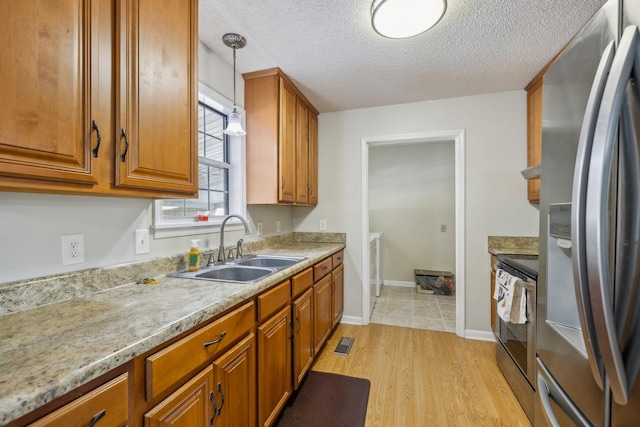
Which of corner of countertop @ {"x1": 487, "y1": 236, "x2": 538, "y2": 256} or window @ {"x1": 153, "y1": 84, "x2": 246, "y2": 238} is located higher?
window @ {"x1": 153, "y1": 84, "x2": 246, "y2": 238}

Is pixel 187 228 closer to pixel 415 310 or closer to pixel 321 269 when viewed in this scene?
pixel 321 269

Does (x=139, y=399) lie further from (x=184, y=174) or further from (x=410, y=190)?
(x=410, y=190)

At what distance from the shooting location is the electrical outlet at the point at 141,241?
Result: 1.39 m

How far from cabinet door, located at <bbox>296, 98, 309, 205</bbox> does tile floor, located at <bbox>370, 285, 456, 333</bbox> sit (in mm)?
1636

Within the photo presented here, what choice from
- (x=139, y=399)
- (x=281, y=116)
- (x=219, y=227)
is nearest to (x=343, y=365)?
(x=219, y=227)

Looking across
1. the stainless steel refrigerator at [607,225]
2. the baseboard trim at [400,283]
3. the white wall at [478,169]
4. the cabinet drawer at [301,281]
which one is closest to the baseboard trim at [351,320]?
the white wall at [478,169]

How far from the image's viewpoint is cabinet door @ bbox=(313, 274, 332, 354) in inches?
83.8

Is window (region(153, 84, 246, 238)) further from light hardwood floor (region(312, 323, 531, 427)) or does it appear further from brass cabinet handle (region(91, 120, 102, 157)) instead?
light hardwood floor (region(312, 323, 531, 427))

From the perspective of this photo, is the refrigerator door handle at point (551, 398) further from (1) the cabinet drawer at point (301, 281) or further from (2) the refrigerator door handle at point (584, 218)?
(1) the cabinet drawer at point (301, 281)

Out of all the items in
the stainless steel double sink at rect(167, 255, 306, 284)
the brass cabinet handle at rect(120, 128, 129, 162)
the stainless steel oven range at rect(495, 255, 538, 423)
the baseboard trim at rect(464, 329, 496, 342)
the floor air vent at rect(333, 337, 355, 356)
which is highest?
the brass cabinet handle at rect(120, 128, 129, 162)

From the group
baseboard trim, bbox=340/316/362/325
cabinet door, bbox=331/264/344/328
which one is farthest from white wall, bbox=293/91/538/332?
cabinet door, bbox=331/264/344/328

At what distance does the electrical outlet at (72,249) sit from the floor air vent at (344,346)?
200 centimetres

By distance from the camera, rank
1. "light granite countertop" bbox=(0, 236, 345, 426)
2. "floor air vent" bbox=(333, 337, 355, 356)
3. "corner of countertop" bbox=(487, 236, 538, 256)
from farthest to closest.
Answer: "corner of countertop" bbox=(487, 236, 538, 256)
"floor air vent" bbox=(333, 337, 355, 356)
"light granite countertop" bbox=(0, 236, 345, 426)

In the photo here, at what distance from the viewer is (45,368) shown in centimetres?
60
